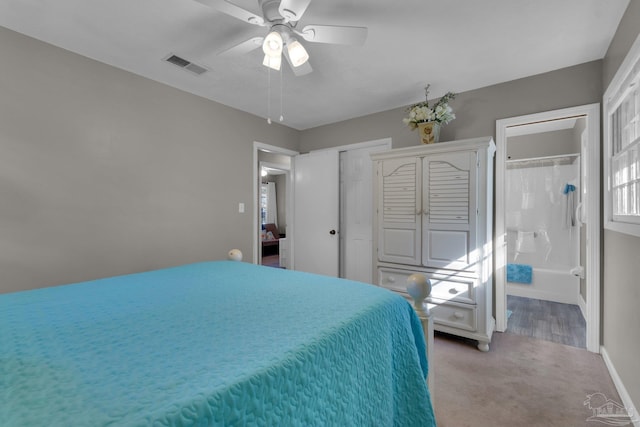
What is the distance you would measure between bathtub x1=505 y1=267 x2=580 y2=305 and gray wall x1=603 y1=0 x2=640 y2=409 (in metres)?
1.71

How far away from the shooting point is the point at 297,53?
163 cm

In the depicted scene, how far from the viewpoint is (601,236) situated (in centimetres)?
220

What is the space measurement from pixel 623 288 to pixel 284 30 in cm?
258

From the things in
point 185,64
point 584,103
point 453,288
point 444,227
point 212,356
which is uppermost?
point 185,64

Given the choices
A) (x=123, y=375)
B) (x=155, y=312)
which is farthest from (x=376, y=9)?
(x=123, y=375)

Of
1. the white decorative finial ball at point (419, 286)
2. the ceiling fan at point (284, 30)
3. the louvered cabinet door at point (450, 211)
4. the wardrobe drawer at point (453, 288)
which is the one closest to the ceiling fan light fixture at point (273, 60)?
the ceiling fan at point (284, 30)

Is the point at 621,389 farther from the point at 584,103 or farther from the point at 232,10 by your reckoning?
the point at 232,10

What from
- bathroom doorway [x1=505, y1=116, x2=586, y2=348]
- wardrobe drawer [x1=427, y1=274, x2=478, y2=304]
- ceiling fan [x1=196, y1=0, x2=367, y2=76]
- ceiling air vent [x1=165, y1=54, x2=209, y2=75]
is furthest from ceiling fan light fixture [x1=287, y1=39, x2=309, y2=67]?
bathroom doorway [x1=505, y1=116, x2=586, y2=348]

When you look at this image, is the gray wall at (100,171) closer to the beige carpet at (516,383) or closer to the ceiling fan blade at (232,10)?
the ceiling fan blade at (232,10)

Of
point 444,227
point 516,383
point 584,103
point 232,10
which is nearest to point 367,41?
point 232,10

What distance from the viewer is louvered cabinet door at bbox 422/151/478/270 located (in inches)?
92.9

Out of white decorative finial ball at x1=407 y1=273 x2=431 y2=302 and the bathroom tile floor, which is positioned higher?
white decorative finial ball at x1=407 y1=273 x2=431 y2=302

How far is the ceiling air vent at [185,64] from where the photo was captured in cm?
220

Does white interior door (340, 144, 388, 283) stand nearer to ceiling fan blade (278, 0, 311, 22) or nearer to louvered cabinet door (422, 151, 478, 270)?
louvered cabinet door (422, 151, 478, 270)
